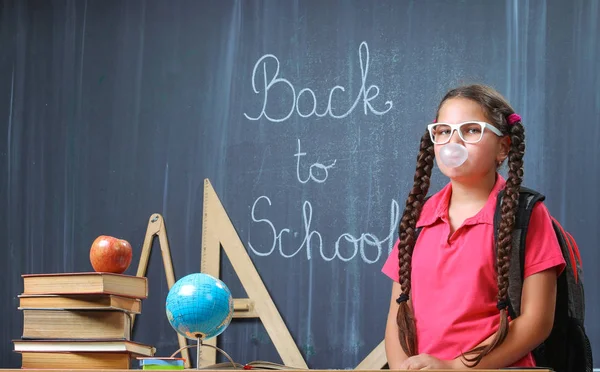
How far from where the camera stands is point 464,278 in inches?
61.6

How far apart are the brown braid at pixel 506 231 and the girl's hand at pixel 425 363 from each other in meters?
0.03

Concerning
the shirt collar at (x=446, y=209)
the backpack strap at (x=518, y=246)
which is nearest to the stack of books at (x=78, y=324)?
the shirt collar at (x=446, y=209)

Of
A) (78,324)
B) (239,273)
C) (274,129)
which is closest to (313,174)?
(274,129)

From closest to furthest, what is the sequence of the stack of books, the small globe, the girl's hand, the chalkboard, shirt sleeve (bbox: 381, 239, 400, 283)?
the girl's hand → the small globe → shirt sleeve (bbox: 381, 239, 400, 283) → the stack of books → the chalkboard

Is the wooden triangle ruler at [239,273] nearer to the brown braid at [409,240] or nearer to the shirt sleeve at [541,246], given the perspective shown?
the brown braid at [409,240]

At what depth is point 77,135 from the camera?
3.04 m

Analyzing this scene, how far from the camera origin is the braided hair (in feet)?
5.01

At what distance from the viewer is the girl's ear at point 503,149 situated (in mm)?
1675

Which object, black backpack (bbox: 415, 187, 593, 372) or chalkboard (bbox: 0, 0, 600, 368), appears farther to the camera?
chalkboard (bbox: 0, 0, 600, 368)

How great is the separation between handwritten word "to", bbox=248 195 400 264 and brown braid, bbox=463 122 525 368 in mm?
1103

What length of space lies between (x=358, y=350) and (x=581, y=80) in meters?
0.97

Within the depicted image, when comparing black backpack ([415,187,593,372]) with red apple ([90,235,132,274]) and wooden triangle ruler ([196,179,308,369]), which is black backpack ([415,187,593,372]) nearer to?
red apple ([90,235,132,274])

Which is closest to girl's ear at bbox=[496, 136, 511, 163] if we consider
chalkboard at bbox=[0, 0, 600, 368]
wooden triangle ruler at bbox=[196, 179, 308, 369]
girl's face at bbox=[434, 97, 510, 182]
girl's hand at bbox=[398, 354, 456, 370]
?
girl's face at bbox=[434, 97, 510, 182]

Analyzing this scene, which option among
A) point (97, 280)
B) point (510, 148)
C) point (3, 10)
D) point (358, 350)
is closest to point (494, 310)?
point (510, 148)
